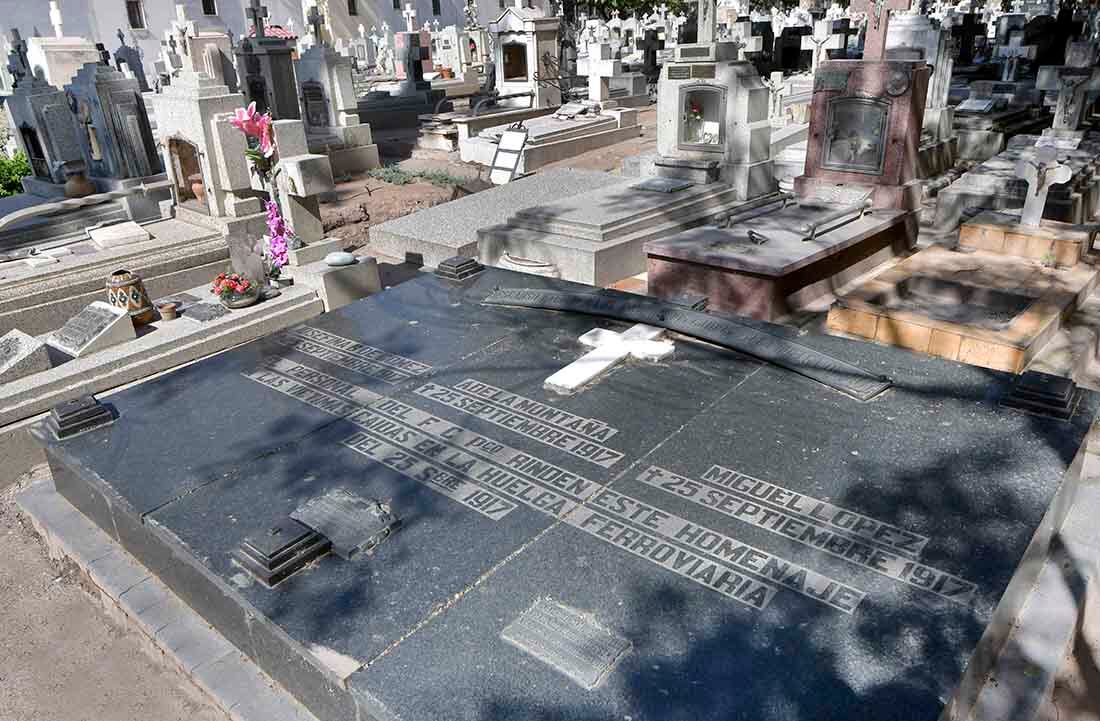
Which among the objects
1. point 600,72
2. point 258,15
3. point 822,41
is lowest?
point 600,72

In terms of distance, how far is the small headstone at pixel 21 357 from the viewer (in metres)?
5.44

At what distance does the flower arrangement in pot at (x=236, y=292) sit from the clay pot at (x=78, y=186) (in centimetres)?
397

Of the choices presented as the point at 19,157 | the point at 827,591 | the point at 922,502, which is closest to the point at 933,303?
the point at 922,502

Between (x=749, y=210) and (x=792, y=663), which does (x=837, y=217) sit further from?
(x=792, y=663)

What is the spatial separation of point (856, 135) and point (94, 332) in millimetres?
7795

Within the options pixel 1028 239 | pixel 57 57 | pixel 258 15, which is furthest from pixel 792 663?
pixel 258 15

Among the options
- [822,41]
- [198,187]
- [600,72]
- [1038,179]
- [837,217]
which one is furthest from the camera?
[822,41]

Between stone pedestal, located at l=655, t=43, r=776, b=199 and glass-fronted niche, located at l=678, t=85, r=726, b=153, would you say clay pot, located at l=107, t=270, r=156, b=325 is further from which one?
glass-fronted niche, located at l=678, t=85, r=726, b=153

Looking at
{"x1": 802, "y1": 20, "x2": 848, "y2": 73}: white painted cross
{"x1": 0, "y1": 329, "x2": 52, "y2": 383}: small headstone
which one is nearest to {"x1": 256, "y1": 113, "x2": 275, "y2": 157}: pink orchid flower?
{"x1": 0, "y1": 329, "x2": 52, "y2": 383}: small headstone

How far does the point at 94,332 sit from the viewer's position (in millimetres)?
5992

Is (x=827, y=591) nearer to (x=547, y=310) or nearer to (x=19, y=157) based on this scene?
(x=547, y=310)

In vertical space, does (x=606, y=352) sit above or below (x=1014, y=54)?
below

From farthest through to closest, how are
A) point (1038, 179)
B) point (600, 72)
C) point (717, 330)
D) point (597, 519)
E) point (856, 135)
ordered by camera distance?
point (600, 72)
point (856, 135)
point (1038, 179)
point (717, 330)
point (597, 519)

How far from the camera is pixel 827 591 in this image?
2.64 meters
